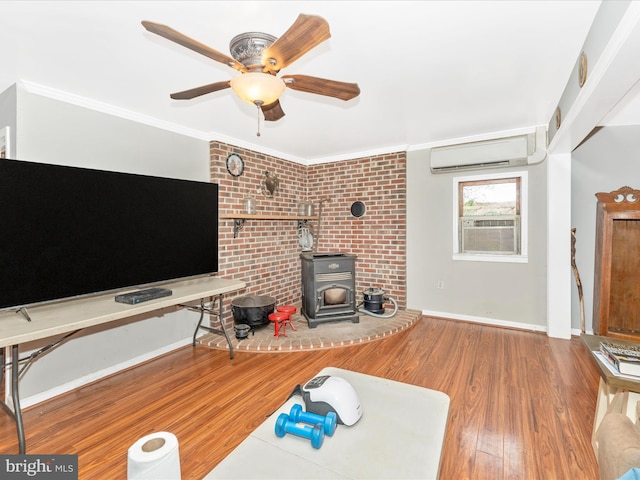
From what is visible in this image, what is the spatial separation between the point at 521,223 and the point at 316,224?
273cm

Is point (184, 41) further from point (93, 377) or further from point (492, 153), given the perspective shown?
point (492, 153)

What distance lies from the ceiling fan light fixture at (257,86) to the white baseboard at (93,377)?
2598mm

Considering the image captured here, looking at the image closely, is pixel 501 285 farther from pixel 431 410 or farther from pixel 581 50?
pixel 431 410

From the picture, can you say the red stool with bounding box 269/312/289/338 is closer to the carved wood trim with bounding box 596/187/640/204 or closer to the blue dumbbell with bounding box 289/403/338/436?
the blue dumbbell with bounding box 289/403/338/436

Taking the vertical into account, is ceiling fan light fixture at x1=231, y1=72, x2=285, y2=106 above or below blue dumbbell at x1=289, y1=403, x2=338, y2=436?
above

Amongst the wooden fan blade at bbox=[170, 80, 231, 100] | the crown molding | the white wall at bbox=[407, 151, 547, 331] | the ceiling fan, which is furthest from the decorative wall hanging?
the ceiling fan

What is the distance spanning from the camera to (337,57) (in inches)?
75.4

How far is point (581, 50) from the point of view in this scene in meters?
1.82

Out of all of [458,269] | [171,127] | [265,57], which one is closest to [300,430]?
[265,57]

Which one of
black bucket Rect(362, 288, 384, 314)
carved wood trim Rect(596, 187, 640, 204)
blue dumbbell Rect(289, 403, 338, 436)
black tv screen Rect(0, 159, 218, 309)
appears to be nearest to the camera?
blue dumbbell Rect(289, 403, 338, 436)

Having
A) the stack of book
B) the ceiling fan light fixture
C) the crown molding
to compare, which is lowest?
the stack of book

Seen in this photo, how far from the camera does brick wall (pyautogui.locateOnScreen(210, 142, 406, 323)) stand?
372 cm

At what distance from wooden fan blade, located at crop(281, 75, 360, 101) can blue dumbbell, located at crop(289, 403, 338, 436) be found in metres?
1.56

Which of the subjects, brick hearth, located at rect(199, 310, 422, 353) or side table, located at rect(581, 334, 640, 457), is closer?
side table, located at rect(581, 334, 640, 457)
